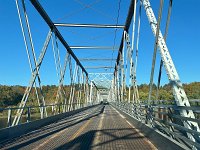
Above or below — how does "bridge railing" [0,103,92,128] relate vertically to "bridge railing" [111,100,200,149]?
above

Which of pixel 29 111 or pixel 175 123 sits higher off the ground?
pixel 29 111

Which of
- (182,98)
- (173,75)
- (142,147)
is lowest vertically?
(142,147)

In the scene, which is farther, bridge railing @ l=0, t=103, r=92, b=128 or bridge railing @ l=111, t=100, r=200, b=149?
bridge railing @ l=0, t=103, r=92, b=128

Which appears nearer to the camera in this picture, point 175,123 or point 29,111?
point 175,123

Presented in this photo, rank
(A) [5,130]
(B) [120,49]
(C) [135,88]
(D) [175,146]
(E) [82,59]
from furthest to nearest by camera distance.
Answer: (E) [82,59], (B) [120,49], (C) [135,88], (A) [5,130], (D) [175,146]

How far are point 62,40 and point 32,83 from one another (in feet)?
55.5

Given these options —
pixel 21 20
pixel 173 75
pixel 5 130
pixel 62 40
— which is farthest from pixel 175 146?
pixel 62 40

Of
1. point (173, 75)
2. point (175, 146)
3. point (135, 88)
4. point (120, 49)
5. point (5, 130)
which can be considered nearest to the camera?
point (175, 146)

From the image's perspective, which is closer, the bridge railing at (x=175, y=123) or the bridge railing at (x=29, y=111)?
the bridge railing at (x=175, y=123)

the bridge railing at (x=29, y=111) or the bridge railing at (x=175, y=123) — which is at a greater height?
the bridge railing at (x=29, y=111)

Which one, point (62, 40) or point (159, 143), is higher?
point (62, 40)

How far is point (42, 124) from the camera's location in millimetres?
21000

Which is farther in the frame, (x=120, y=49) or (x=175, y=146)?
(x=120, y=49)

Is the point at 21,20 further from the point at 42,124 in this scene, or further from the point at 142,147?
the point at 142,147
